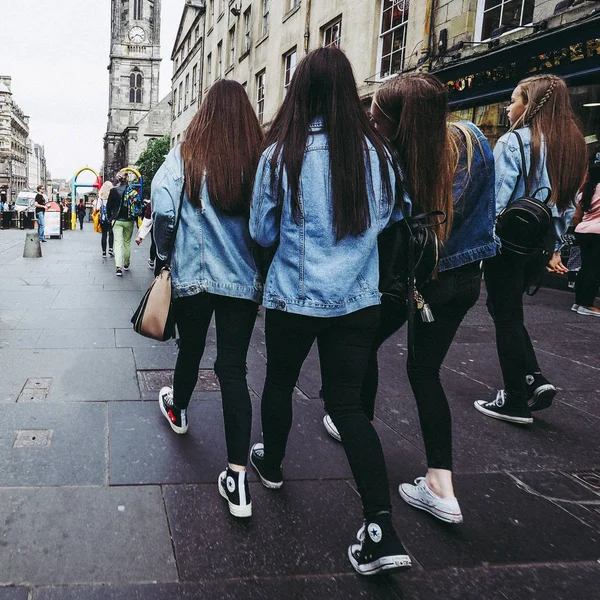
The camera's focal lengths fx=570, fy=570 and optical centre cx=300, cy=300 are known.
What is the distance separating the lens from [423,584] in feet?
6.54

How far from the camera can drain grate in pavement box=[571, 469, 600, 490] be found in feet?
9.06

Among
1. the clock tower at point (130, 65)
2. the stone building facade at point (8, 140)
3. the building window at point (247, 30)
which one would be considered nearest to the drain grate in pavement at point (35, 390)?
the building window at point (247, 30)

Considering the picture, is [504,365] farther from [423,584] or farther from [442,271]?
[423,584]

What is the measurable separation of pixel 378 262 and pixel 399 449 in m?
1.36

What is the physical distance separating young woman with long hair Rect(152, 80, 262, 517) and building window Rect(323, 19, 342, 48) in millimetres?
14482

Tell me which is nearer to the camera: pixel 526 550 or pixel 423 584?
pixel 423 584

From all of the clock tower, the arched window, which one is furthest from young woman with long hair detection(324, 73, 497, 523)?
the arched window

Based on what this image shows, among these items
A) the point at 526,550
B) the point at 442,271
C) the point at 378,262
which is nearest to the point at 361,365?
the point at 378,262

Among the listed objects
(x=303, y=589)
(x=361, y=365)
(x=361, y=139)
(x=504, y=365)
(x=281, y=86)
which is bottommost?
(x=303, y=589)

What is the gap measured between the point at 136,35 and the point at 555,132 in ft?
295

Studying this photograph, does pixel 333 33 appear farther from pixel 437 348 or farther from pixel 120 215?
pixel 437 348

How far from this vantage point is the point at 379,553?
1986 mm

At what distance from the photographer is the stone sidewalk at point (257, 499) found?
198cm

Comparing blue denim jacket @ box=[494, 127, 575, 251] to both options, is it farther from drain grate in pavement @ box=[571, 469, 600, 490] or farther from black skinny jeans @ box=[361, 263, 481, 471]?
drain grate in pavement @ box=[571, 469, 600, 490]
